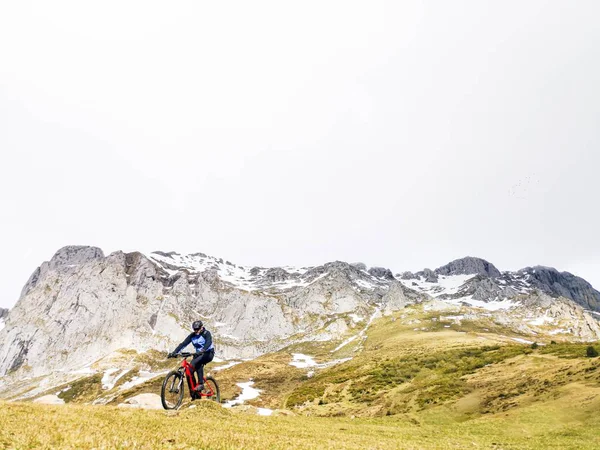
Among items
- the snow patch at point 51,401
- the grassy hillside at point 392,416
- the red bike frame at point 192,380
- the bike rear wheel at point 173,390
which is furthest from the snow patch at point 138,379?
the bike rear wheel at point 173,390

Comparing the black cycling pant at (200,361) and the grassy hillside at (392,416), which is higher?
the black cycling pant at (200,361)

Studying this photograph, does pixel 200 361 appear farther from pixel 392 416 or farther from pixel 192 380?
pixel 392 416

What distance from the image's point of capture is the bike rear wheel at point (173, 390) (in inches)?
792

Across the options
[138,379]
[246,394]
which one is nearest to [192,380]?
[246,394]

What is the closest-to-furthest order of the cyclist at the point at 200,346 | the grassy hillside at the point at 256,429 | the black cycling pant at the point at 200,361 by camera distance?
the grassy hillside at the point at 256,429
the cyclist at the point at 200,346
the black cycling pant at the point at 200,361

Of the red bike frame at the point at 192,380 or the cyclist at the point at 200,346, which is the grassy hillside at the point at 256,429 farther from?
the cyclist at the point at 200,346

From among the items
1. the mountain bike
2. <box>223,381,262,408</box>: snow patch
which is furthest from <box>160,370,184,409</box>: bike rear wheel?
<box>223,381,262,408</box>: snow patch

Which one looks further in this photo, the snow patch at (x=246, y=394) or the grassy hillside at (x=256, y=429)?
the snow patch at (x=246, y=394)

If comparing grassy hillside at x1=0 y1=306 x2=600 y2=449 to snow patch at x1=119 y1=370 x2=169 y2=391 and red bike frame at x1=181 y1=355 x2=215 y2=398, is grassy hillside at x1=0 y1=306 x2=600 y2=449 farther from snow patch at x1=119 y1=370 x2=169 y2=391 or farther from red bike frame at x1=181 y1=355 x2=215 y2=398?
snow patch at x1=119 y1=370 x2=169 y2=391

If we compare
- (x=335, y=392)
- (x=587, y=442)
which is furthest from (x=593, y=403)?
(x=335, y=392)

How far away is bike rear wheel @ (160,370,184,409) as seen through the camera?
2011cm

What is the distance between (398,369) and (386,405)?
28.8 metres

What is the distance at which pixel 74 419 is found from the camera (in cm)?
1372

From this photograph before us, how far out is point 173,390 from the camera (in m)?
20.3
